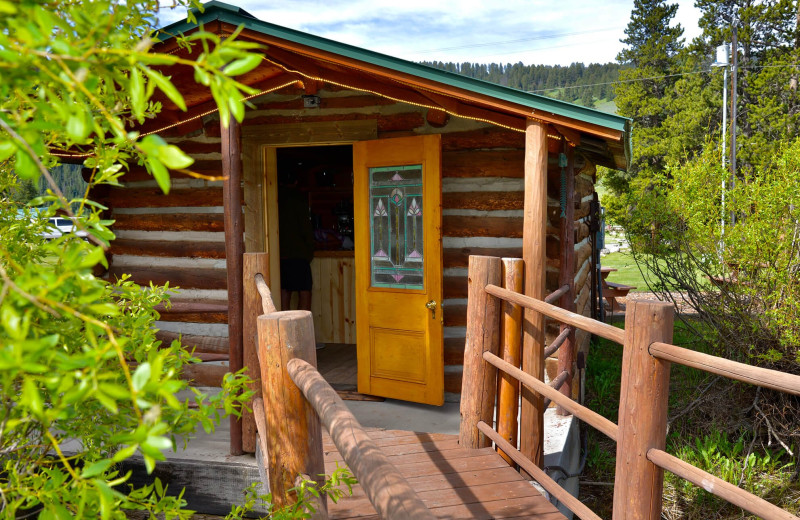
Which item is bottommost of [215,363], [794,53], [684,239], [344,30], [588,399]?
[588,399]

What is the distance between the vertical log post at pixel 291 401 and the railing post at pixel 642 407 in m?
1.19

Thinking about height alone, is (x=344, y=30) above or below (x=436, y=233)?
above

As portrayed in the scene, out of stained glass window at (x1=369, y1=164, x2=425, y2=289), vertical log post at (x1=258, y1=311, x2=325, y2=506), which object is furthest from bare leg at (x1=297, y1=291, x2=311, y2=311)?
vertical log post at (x1=258, y1=311, x2=325, y2=506)

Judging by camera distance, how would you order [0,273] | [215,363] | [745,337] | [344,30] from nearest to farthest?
[0,273] → [745,337] → [215,363] → [344,30]

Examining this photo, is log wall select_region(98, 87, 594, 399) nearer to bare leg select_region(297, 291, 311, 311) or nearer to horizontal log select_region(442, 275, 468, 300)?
horizontal log select_region(442, 275, 468, 300)

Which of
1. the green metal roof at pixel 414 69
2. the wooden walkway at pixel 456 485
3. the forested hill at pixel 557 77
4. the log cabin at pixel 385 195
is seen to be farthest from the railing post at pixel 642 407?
the forested hill at pixel 557 77

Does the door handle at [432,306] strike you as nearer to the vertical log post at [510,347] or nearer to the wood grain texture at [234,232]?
the vertical log post at [510,347]

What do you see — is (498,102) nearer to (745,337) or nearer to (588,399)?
(745,337)

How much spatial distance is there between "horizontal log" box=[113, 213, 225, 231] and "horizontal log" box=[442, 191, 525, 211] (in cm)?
246

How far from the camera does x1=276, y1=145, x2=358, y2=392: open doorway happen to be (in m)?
7.74

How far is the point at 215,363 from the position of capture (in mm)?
6641

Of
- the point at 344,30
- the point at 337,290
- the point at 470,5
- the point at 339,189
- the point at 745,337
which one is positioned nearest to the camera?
the point at 745,337

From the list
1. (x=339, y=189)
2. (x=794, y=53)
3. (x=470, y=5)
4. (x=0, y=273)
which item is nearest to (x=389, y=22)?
(x=470, y=5)

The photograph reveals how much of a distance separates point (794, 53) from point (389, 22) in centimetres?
10067
